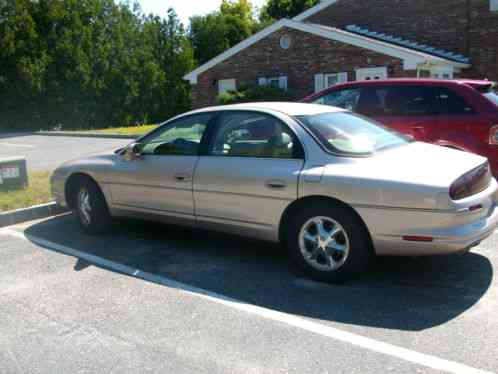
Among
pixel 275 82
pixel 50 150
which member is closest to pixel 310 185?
pixel 50 150

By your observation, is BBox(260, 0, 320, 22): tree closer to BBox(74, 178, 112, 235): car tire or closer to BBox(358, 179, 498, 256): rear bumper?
BBox(74, 178, 112, 235): car tire

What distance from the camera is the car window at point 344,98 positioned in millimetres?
8180

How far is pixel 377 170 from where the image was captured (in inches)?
177

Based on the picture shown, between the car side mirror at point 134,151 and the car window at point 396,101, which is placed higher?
the car window at point 396,101

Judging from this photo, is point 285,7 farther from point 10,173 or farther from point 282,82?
point 10,173

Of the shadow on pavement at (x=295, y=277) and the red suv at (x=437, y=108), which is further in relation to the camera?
the red suv at (x=437, y=108)

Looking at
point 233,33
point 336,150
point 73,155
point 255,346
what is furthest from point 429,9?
point 233,33

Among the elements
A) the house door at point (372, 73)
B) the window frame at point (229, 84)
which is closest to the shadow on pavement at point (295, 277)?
the house door at point (372, 73)

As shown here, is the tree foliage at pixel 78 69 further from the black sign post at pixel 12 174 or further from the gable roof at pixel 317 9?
the black sign post at pixel 12 174

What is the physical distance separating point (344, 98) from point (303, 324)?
5014 mm

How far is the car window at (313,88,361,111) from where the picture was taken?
8.18 meters

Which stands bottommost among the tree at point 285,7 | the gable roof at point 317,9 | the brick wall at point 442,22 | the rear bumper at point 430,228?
the rear bumper at point 430,228

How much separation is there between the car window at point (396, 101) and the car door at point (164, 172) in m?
3.25

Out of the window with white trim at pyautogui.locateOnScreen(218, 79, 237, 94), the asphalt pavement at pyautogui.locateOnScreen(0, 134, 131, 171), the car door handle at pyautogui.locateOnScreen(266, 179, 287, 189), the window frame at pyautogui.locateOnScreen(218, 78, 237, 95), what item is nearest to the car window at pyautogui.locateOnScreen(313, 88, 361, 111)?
the car door handle at pyautogui.locateOnScreen(266, 179, 287, 189)
